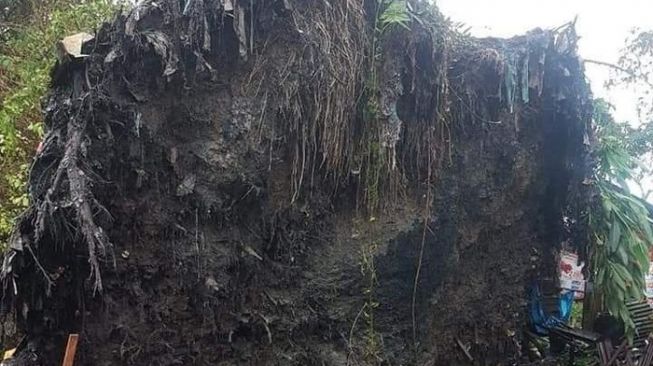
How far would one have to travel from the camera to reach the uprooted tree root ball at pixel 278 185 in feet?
10.8

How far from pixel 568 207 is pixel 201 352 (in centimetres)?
356

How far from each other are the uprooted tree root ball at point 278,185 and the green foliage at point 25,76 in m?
1.78

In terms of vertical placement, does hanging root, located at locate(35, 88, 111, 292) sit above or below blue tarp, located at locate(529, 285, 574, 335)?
above

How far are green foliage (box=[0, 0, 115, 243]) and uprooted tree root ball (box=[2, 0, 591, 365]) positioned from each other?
178 centimetres

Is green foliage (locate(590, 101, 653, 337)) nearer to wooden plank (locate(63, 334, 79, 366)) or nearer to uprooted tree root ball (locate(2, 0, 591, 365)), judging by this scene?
uprooted tree root ball (locate(2, 0, 591, 365))

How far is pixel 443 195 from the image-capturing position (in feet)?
14.8

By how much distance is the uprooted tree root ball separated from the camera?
330cm

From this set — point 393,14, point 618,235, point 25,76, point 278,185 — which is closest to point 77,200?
point 278,185

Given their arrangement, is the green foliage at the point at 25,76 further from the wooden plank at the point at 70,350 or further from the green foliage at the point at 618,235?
the green foliage at the point at 618,235

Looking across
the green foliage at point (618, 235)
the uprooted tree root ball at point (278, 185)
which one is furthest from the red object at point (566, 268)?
the uprooted tree root ball at point (278, 185)

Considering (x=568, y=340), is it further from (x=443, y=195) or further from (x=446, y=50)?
(x=446, y=50)

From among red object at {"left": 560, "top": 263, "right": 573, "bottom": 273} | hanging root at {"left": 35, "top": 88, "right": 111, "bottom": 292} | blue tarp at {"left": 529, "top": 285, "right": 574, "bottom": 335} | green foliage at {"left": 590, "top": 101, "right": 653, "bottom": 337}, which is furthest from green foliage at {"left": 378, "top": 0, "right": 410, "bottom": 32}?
red object at {"left": 560, "top": 263, "right": 573, "bottom": 273}

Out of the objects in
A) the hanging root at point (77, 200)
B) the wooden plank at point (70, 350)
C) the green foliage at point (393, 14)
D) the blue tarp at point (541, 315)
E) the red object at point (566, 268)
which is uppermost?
the green foliage at point (393, 14)

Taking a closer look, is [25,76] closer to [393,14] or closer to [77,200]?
[77,200]
